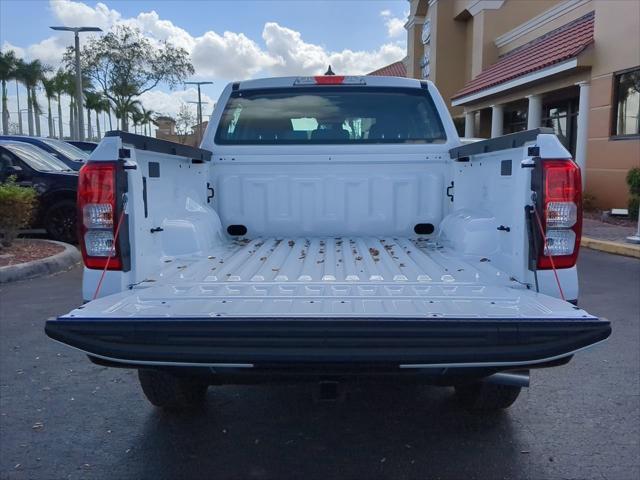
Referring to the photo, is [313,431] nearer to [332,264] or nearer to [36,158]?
[332,264]

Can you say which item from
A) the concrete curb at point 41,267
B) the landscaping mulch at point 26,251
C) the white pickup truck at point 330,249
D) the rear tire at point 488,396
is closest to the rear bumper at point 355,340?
the white pickup truck at point 330,249

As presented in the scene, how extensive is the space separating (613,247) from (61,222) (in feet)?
29.3

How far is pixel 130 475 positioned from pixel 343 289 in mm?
1441

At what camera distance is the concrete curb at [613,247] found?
Result: 30.0 ft

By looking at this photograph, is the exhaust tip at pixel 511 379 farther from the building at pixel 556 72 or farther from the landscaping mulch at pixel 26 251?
the building at pixel 556 72

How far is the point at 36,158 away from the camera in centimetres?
1015

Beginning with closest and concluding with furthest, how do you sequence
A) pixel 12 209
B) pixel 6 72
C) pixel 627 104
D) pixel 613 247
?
pixel 12 209
pixel 613 247
pixel 627 104
pixel 6 72

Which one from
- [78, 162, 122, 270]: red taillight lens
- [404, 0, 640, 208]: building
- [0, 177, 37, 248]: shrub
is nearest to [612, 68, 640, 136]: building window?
[404, 0, 640, 208]: building

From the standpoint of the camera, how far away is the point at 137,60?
28.8 m

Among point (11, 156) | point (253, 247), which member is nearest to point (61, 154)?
point (11, 156)

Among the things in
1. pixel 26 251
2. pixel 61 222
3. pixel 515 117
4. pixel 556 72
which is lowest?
pixel 26 251

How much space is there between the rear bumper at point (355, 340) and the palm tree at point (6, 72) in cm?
4404

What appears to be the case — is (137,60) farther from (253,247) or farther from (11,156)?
(253,247)

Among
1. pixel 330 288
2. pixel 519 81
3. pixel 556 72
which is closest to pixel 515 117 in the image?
pixel 519 81
